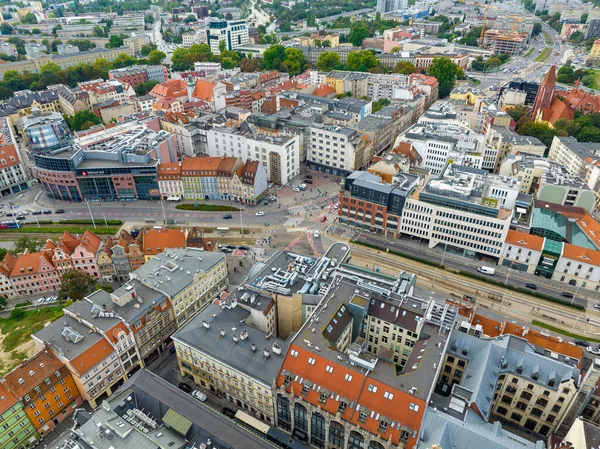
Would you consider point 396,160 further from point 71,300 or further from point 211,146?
point 71,300

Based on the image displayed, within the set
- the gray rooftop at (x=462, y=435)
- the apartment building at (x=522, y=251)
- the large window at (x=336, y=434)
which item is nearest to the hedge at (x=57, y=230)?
the large window at (x=336, y=434)

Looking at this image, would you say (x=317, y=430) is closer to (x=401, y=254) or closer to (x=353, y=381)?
(x=353, y=381)

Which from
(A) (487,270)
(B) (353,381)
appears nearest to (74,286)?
(B) (353,381)

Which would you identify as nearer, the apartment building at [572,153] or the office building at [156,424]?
the office building at [156,424]

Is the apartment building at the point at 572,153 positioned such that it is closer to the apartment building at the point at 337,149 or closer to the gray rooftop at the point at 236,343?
the apartment building at the point at 337,149

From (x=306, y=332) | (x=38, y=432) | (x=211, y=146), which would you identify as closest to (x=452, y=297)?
(x=306, y=332)
